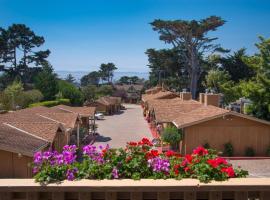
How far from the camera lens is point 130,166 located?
4457 mm

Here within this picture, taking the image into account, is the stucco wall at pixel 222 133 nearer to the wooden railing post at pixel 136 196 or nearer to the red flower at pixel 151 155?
the red flower at pixel 151 155

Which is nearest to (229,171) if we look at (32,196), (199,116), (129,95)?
(32,196)

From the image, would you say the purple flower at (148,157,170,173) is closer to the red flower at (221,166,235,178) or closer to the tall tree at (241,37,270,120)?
the red flower at (221,166,235,178)

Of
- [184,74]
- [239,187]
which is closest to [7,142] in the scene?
[239,187]

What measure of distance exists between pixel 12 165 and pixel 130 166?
12.1m

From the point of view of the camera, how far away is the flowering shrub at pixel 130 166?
13.8 feet

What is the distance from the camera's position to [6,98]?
46.6 m

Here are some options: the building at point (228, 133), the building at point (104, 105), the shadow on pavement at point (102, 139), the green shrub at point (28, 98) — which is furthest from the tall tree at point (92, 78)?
the building at point (228, 133)

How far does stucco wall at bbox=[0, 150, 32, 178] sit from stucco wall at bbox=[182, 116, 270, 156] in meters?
12.3

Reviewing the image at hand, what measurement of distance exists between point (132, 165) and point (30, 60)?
79811 mm

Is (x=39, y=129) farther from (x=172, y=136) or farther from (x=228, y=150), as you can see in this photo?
(x=228, y=150)

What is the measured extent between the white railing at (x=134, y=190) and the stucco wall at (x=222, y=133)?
20.5 meters

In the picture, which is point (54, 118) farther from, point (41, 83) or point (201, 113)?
point (41, 83)

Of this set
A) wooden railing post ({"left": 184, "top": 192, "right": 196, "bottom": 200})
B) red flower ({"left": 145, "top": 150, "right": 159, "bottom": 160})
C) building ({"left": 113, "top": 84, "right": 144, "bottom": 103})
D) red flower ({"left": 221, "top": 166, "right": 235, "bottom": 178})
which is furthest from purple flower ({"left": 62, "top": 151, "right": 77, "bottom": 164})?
building ({"left": 113, "top": 84, "right": 144, "bottom": 103})
